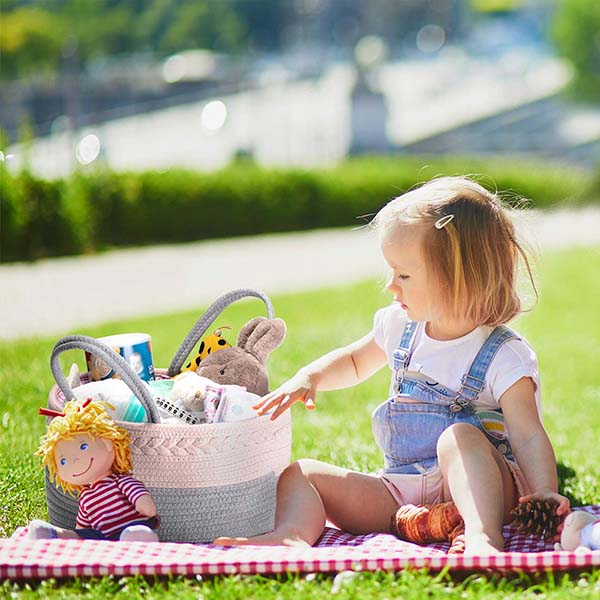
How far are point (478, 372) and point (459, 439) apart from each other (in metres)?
0.21

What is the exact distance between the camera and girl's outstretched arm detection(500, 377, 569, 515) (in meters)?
2.34

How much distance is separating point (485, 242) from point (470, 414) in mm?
418

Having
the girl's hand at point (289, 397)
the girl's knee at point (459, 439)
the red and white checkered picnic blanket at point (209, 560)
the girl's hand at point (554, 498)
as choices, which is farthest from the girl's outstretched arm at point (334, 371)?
the girl's hand at point (554, 498)

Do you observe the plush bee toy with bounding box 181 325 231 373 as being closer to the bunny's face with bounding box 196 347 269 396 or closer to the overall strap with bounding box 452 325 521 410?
the bunny's face with bounding box 196 347 269 396

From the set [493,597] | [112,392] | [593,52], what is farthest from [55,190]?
[593,52]

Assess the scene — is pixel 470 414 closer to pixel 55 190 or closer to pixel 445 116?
pixel 55 190

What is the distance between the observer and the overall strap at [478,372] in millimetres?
2498

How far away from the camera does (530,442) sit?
2.40 meters

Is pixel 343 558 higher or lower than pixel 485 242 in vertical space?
lower

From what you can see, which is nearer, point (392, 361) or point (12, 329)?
point (392, 361)

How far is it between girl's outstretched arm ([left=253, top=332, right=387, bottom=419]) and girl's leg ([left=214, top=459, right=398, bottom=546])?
0.57 ft

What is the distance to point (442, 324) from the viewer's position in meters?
2.58

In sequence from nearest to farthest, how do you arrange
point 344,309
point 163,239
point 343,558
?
1. point 343,558
2. point 344,309
3. point 163,239

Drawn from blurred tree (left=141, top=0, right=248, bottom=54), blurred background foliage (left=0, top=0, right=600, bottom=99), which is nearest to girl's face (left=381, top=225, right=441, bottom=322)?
blurred background foliage (left=0, top=0, right=600, bottom=99)
